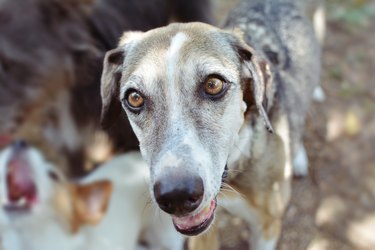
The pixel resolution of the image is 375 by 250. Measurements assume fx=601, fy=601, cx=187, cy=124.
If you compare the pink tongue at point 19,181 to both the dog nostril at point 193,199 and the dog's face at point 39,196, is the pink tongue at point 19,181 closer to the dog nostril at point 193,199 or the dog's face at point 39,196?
the dog's face at point 39,196

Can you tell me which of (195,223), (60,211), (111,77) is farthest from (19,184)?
(195,223)

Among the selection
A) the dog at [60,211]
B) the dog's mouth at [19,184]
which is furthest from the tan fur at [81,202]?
the dog's mouth at [19,184]

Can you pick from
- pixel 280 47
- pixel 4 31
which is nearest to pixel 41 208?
pixel 4 31

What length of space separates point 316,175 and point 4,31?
2083mm

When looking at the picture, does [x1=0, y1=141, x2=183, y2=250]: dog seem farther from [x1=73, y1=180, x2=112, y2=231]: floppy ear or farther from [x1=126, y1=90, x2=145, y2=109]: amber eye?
[x1=126, y1=90, x2=145, y2=109]: amber eye

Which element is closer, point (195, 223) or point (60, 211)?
point (195, 223)

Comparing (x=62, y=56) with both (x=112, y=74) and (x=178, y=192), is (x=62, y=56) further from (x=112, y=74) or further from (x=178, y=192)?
(x=178, y=192)

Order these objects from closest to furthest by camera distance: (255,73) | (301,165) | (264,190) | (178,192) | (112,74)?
(178,192) < (255,73) < (112,74) < (264,190) < (301,165)

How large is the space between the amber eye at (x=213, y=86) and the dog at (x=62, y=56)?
128 centimetres

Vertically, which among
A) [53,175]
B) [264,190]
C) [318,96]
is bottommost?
[318,96]

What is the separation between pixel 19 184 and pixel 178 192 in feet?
4.31

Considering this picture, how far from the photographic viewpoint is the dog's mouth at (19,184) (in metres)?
2.94

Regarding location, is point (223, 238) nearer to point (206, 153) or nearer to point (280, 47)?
point (280, 47)

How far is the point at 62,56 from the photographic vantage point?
10.9ft
